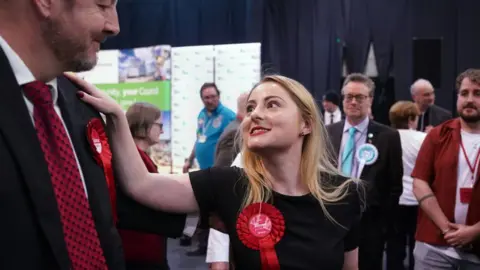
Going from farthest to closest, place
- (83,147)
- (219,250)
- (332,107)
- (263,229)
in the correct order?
(332,107)
(219,250)
(263,229)
(83,147)

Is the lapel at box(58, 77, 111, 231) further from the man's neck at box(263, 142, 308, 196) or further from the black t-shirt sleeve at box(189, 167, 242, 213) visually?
the man's neck at box(263, 142, 308, 196)

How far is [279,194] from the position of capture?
1.61 m

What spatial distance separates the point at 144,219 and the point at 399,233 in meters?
2.94

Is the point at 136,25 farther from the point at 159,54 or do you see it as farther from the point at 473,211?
the point at 473,211

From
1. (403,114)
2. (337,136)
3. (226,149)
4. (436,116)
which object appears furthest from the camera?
(436,116)

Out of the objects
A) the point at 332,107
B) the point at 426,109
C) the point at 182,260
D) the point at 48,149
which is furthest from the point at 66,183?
A: the point at 332,107

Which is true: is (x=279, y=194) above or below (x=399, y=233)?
above

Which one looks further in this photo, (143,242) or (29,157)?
(143,242)

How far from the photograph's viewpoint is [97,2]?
0.98m

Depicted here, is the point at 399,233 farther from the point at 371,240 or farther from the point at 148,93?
the point at 148,93

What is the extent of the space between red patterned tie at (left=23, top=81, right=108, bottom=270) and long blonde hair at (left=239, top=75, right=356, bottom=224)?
67cm

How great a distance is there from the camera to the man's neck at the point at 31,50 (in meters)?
0.91

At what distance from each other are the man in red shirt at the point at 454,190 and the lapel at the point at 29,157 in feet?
7.11

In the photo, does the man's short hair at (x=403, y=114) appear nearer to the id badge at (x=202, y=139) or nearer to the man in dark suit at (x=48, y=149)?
the id badge at (x=202, y=139)
